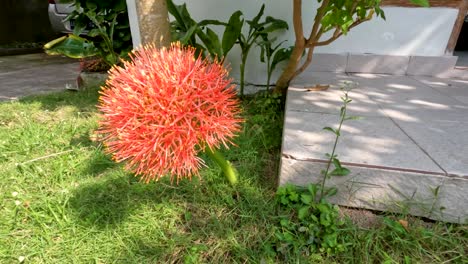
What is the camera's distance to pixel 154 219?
1.30 meters

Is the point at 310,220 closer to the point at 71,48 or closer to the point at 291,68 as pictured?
the point at 291,68

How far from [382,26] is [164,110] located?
277 centimetres

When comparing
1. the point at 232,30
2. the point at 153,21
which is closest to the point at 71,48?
the point at 232,30

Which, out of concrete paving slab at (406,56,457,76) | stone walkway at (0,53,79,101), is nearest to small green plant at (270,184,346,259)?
concrete paving slab at (406,56,457,76)

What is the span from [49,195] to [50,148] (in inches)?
22.7

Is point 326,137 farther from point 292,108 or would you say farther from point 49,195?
point 49,195

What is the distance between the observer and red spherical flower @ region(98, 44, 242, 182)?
906mm

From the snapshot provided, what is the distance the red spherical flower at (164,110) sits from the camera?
2.97 ft

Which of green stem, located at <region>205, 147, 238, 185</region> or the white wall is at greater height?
the white wall

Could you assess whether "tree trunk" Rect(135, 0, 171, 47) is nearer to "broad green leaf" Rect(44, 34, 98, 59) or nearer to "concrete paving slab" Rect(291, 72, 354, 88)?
"concrete paving slab" Rect(291, 72, 354, 88)

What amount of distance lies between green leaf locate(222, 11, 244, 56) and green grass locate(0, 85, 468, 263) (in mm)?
968

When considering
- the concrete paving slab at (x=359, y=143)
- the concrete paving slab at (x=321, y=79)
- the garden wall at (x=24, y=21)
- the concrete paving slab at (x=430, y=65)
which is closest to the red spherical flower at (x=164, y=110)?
the concrete paving slab at (x=359, y=143)

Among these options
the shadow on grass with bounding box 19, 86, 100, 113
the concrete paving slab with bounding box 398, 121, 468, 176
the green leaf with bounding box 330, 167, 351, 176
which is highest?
the concrete paving slab with bounding box 398, 121, 468, 176

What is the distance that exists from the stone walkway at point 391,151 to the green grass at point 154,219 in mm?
116
